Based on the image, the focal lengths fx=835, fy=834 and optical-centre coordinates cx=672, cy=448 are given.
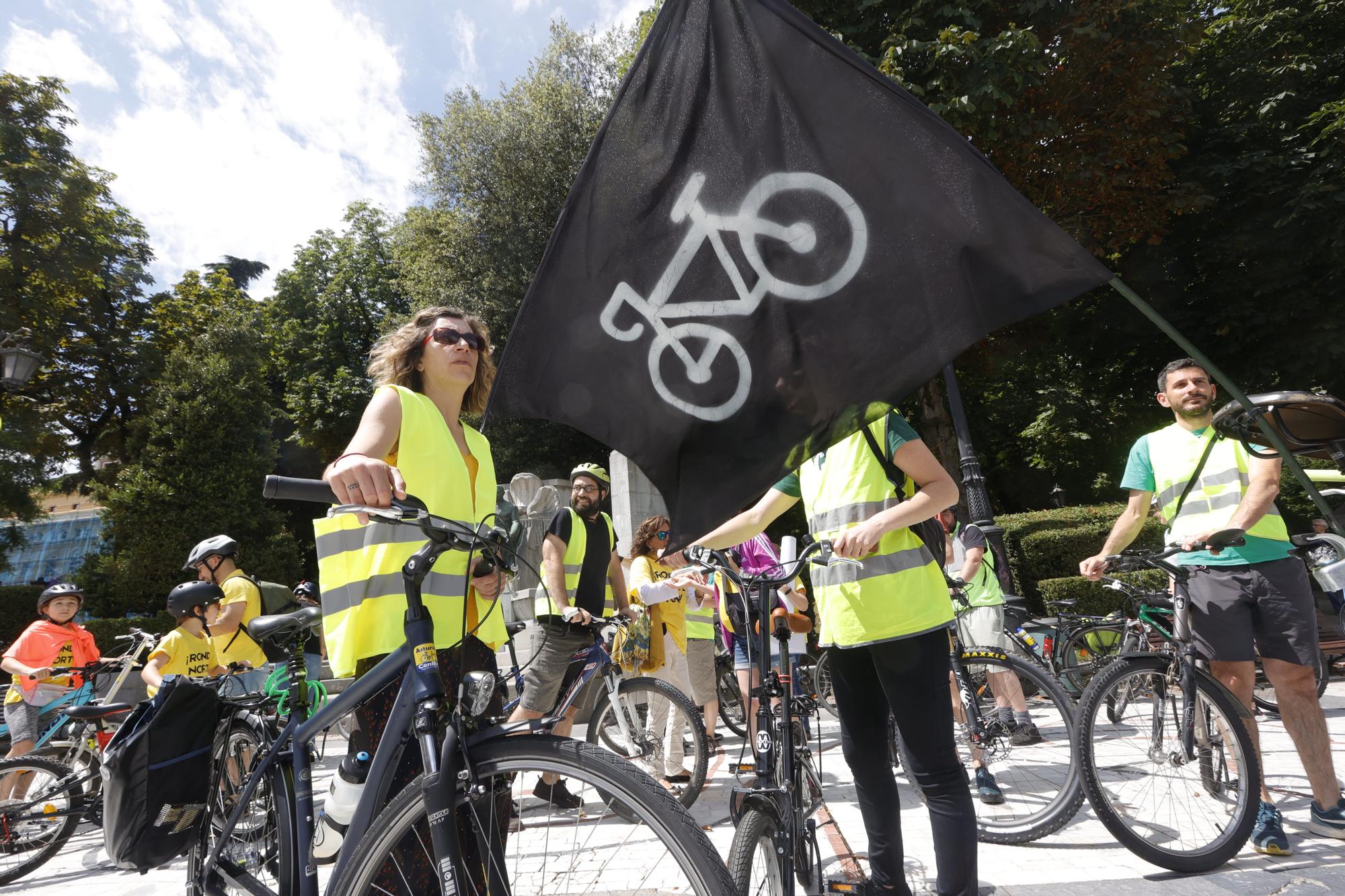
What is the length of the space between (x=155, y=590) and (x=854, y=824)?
22237mm

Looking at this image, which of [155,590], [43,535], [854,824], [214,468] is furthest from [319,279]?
[854,824]

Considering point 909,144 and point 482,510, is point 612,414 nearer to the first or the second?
point 482,510

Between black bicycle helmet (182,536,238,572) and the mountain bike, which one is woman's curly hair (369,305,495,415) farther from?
black bicycle helmet (182,536,238,572)

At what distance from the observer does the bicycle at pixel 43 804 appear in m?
5.23

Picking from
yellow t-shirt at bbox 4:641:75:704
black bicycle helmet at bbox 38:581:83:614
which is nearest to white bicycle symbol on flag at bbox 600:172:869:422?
yellow t-shirt at bbox 4:641:75:704

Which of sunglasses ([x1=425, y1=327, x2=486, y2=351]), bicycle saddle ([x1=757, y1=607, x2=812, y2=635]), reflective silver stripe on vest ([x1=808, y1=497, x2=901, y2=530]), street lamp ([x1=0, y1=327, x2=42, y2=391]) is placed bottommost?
bicycle saddle ([x1=757, y1=607, x2=812, y2=635])

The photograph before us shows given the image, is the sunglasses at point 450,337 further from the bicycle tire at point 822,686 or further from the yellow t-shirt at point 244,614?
the bicycle tire at point 822,686

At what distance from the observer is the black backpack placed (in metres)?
2.63

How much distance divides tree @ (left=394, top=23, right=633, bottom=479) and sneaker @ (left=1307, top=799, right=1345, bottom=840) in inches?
755

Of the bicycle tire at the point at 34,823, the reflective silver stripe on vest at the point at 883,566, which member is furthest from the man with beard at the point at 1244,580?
the bicycle tire at the point at 34,823

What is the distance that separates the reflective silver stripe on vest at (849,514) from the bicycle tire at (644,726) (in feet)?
8.07

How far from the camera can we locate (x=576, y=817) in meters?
1.74

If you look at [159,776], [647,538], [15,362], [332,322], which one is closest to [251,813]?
[159,776]

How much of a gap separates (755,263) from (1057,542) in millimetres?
11423
